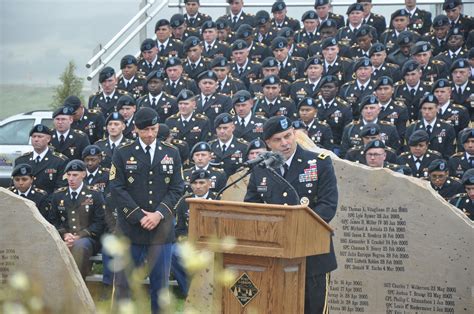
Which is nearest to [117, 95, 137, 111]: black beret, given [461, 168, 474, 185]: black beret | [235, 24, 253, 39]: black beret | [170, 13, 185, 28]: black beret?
[235, 24, 253, 39]: black beret

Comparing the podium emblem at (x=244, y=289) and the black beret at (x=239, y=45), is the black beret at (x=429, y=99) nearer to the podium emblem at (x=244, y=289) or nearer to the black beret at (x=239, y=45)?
the black beret at (x=239, y=45)

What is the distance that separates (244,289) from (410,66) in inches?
269

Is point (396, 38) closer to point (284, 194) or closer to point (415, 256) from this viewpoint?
point (415, 256)

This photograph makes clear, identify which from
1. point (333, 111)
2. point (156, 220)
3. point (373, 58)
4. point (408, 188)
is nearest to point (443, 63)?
point (373, 58)

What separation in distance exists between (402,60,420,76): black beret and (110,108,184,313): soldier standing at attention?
15.3ft

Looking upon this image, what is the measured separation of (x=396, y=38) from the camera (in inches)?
501

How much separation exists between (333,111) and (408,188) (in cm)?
340

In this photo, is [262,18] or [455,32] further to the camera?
[262,18]

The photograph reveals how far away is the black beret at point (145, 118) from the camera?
23.1 ft

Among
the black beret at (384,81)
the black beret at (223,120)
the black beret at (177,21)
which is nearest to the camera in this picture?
the black beret at (223,120)

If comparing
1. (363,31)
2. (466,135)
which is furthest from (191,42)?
(466,135)

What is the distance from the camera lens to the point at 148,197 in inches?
279

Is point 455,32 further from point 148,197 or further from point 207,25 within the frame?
point 148,197

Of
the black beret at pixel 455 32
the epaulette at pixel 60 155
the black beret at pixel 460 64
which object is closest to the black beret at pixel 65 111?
the epaulette at pixel 60 155
